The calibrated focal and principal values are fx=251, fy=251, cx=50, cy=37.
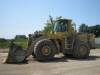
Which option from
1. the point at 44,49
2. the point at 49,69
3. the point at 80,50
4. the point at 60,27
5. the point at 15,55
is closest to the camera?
the point at 49,69

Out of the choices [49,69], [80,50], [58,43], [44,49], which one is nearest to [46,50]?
[44,49]

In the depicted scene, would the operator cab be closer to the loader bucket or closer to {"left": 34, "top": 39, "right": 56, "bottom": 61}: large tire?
{"left": 34, "top": 39, "right": 56, "bottom": 61}: large tire

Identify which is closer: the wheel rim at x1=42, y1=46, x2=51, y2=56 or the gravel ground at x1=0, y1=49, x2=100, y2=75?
the gravel ground at x1=0, y1=49, x2=100, y2=75

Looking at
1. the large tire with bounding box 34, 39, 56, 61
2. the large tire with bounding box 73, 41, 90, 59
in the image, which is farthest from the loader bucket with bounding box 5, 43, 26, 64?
the large tire with bounding box 73, 41, 90, 59

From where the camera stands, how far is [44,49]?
1864 centimetres

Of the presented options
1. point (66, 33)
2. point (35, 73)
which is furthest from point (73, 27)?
point (35, 73)

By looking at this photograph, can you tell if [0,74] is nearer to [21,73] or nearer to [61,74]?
[21,73]

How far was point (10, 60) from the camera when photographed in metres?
17.3

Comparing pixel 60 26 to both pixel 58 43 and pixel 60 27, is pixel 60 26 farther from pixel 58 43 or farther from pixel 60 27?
pixel 58 43

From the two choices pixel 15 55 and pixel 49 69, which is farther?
pixel 15 55

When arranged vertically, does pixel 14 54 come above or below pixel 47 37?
below

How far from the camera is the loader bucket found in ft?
56.9

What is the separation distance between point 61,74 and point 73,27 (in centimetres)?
845

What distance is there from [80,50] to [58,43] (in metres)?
1.94
